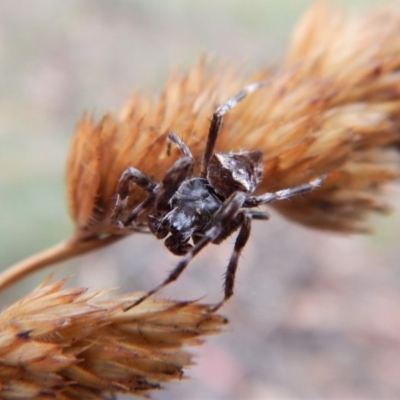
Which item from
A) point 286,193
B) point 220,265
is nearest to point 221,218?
point 286,193

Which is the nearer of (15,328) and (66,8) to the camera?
(15,328)

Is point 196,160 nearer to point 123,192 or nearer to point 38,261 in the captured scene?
point 123,192

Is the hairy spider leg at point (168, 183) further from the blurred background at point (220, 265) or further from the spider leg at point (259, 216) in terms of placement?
the blurred background at point (220, 265)

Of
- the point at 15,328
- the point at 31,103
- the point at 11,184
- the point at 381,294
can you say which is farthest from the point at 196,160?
the point at 31,103

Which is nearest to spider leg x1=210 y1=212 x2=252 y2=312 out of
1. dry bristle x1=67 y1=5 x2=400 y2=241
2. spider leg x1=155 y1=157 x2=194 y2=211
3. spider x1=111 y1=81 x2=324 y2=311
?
spider x1=111 y1=81 x2=324 y2=311

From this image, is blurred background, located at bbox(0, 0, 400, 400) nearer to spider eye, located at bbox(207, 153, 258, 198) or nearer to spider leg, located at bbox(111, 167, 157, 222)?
spider eye, located at bbox(207, 153, 258, 198)
